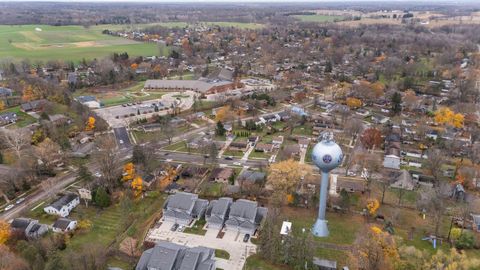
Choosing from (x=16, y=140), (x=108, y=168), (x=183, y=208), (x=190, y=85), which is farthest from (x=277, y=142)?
(x=190, y=85)

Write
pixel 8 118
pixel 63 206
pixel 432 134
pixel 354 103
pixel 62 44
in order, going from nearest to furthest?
pixel 63 206 → pixel 432 134 → pixel 8 118 → pixel 354 103 → pixel 62 44

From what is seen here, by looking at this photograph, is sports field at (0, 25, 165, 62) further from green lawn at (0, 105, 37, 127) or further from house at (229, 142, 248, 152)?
house at (229, 142, 248, 152)

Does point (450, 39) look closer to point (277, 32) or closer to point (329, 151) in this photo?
point (277, 32)

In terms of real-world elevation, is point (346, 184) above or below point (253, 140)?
below

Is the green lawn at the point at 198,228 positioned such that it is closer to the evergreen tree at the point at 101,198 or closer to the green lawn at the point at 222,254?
→ the green lawn at the point at 222,254

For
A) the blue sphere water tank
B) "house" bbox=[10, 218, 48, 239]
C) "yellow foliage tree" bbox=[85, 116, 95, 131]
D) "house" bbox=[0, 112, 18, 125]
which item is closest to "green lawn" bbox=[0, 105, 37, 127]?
"house" bbox=[0, 112, 18, 125]

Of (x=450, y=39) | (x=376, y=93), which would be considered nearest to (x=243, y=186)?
(x=376, y=93)

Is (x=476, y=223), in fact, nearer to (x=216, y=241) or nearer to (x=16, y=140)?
(x=216, y=241)
